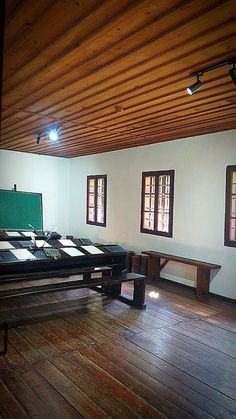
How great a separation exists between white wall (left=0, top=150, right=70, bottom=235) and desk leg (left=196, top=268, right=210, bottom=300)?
4932 millimetres

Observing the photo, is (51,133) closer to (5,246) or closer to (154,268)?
(5,246)

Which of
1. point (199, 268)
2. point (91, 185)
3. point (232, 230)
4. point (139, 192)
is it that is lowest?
point (199, 268)

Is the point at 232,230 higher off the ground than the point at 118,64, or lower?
lower

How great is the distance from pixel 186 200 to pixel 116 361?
3554 mm

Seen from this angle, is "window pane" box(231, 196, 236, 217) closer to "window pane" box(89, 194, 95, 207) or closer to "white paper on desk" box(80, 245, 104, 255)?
"white paper on desk" box(80, 245, 104, 255)

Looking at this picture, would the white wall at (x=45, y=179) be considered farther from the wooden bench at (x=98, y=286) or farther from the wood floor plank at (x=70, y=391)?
the wood floor plank at (x=70, y=391)

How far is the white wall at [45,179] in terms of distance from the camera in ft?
26.9

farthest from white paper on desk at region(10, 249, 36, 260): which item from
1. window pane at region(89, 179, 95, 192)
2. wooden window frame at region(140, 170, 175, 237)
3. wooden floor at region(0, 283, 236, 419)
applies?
window pane at region(89, 179, 95, 192)

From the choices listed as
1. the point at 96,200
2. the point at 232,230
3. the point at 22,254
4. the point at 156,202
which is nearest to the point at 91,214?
the point at 96,200

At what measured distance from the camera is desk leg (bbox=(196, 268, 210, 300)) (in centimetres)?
A: 531

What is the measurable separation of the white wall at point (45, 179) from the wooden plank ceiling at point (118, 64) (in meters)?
2.99

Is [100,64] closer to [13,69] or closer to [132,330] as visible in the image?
[13,69]

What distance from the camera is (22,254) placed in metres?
4.06

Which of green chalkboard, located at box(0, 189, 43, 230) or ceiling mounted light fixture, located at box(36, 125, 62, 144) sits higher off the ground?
ceiling mounted light fixture, located at box(36, 125, 62, 144)
